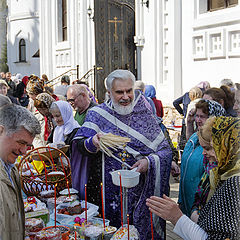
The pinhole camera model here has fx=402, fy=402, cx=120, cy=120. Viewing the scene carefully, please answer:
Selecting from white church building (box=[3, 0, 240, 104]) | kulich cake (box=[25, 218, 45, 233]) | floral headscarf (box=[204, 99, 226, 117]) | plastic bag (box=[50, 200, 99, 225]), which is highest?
white church building (box=[3, 0, 240, 104])

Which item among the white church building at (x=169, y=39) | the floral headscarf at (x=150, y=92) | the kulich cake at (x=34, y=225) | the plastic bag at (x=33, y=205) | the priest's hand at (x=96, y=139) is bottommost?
the kulich cake at (x=34, y=225)

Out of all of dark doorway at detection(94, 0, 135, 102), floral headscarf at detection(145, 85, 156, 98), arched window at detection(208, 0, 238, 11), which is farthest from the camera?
dark doorway at detection(94, 0, 135, 102)

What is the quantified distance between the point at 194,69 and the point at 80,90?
13.4 ft

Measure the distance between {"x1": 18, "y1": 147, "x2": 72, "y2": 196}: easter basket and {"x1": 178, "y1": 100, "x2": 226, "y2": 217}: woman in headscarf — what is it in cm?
96

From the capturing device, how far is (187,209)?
3.38m

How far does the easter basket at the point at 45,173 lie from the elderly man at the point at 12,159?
2.57 feet

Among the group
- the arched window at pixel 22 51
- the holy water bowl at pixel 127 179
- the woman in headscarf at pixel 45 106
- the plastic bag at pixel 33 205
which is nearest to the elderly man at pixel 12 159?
the plastic bag at pixel 33 205

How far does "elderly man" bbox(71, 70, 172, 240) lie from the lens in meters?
3.28

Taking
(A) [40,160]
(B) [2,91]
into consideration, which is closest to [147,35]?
(B) [2,91]

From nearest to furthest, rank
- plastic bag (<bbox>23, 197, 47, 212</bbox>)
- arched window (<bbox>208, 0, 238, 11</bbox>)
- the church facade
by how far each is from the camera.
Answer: plastic bag (<bbox>23, 197, 47, 212</bbox>)
arched window (<bbox>208, 0, 238, 11</bbox>)
the church facade

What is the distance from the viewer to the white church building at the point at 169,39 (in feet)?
24.1

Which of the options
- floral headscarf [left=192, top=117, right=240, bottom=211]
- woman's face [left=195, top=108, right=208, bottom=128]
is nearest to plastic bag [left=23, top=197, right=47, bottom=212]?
floral headscarf [left=192, top=117, right=240, bottom=211]

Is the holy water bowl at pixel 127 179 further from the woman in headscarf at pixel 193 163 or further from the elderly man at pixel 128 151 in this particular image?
the woman in headscarf at pixel 193 163

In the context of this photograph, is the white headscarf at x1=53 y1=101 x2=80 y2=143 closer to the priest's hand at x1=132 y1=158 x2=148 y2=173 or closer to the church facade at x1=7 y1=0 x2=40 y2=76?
the priest's hand at x1=132 y1=158 x2=148 y2=173
